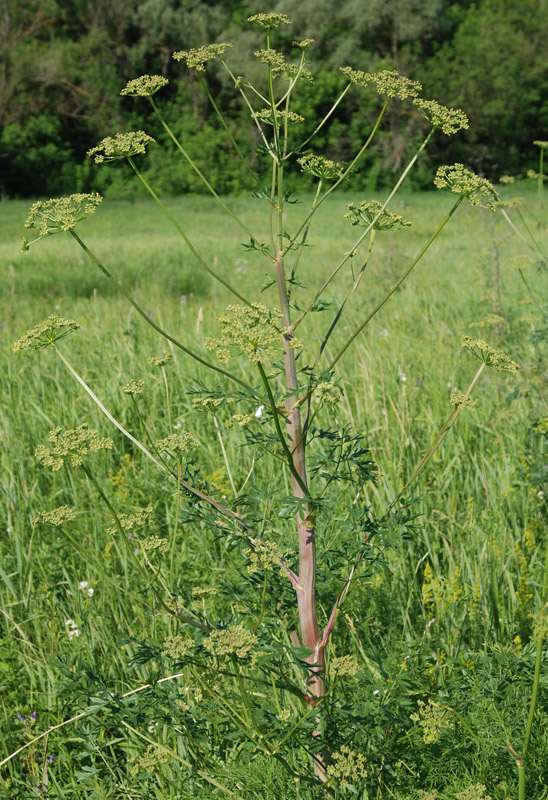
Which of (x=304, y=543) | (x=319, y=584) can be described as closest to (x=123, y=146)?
(x=304, y=543)

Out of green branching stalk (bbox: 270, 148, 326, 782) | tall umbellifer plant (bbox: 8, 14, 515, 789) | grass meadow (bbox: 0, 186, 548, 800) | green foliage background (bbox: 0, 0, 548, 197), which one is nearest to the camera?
tall umbellifer plant (bbox: 8, 14, 515, 789)

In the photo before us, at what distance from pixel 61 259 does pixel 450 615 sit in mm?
8451

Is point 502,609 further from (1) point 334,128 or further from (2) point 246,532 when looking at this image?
(1) point 334,128

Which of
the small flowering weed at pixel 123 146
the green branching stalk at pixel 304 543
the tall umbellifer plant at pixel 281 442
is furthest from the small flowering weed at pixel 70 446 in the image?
the small flowering weed at pixel 123 146

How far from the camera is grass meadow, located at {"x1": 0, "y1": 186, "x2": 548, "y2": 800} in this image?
1.45 m

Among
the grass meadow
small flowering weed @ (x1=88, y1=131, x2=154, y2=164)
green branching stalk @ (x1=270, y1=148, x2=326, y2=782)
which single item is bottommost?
the grass meadow

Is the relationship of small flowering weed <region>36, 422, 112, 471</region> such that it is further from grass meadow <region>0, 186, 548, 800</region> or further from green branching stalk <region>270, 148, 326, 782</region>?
green branching stalk <region>270, 148, 326, 782</region>

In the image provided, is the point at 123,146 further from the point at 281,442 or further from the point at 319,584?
the point at 319,584

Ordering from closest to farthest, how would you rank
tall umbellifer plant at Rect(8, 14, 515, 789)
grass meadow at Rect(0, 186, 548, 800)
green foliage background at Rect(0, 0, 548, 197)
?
tall umbellifer plant at Rect(8, 14, 515, 789) → grass meadow at Rect(0, 186, 548, 800) → green foliage background at Rect(0, 0, 548, 197)

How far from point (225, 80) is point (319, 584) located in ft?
81.9

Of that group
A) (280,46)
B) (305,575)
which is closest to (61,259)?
(305,575)

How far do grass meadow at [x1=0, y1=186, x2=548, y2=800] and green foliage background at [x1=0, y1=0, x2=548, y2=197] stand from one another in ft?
69.8

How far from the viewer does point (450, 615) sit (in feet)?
6.50

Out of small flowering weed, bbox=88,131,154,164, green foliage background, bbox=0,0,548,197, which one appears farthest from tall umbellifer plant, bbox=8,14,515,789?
green foliage background, bbox=0,0,548,197
